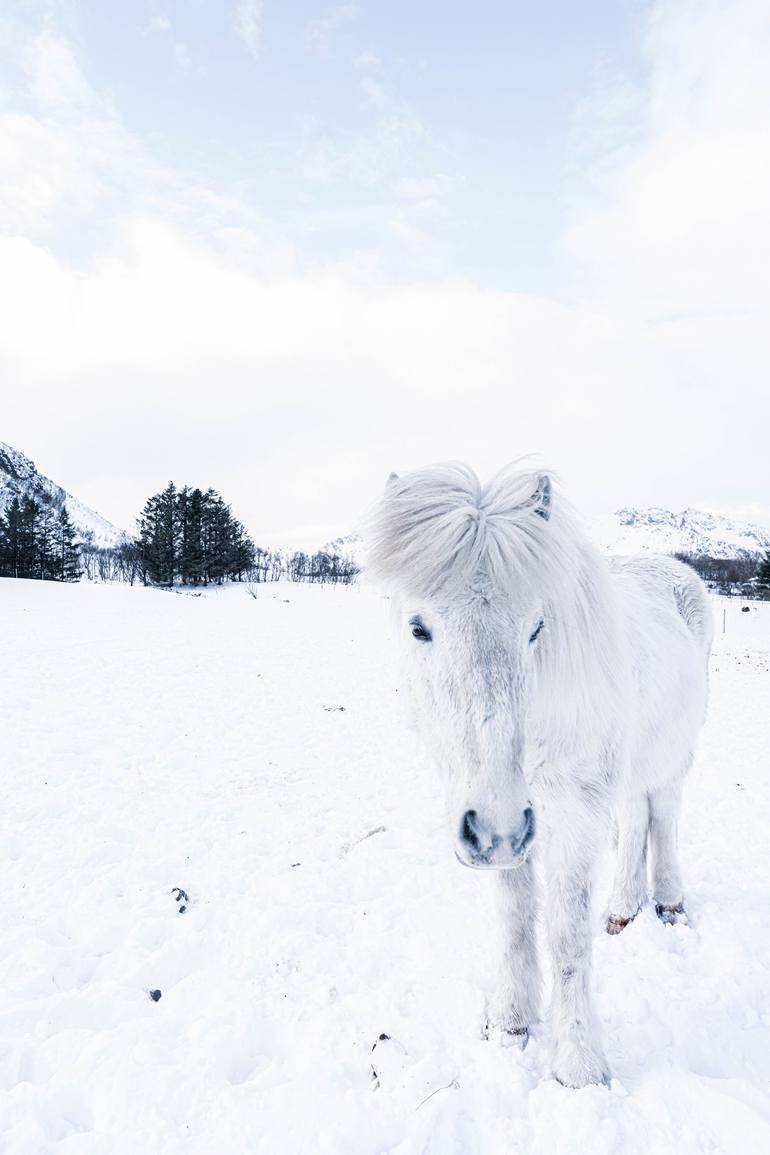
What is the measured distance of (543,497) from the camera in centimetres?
213

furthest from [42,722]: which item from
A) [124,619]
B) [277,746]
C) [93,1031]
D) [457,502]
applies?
[124,619]

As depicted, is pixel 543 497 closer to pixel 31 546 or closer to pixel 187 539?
pixel 187 539

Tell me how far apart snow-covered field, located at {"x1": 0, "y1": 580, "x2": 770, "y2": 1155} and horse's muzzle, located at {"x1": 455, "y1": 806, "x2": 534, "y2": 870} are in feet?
4.38

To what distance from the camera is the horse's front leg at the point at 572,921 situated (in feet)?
7.89

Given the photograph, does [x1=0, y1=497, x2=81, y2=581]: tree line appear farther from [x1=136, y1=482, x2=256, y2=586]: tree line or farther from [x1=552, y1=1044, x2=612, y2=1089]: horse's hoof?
[x1=552, y1=1044, x2=612, y2=1089]: horse's hoof

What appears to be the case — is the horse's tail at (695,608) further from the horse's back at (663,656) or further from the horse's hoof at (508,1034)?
the horse's hoof at (508,1034)

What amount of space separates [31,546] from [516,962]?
5705 cm

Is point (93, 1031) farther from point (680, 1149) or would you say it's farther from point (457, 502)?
point (457, 502)

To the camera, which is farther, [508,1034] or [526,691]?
[508,1034]

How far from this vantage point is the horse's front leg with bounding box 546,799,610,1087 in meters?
2.40

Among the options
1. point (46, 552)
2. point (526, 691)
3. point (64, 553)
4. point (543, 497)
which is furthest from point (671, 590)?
point (64, 553)

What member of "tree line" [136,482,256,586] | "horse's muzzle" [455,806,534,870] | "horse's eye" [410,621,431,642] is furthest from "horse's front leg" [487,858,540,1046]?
"tree line" [136,482,256,586]

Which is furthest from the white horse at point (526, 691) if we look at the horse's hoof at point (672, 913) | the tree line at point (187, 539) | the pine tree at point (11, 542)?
the pine tree at point (11, 542)

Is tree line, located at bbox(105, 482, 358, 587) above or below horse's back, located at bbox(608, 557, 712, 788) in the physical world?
above
